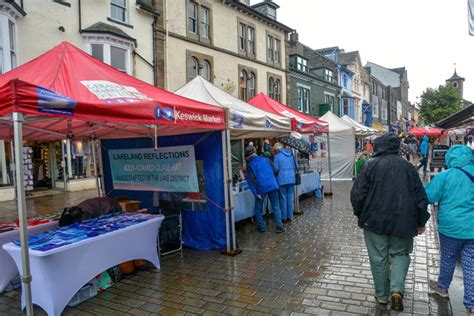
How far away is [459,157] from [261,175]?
374 centimetres

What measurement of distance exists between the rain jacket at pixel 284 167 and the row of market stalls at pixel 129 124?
0.58 metres

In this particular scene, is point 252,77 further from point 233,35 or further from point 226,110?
point 226,110

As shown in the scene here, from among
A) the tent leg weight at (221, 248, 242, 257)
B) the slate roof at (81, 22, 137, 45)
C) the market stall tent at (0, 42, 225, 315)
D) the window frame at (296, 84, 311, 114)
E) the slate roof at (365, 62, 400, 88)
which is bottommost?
the tent leg weight at (221, 248, 242, 257)

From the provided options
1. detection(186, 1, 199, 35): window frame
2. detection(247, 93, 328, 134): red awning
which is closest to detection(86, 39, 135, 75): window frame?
detection(186, 1, 199, 35): window frame

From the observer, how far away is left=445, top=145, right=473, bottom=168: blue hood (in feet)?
11.8

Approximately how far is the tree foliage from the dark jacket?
46105 millimetres

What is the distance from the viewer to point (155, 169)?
629 centimetres

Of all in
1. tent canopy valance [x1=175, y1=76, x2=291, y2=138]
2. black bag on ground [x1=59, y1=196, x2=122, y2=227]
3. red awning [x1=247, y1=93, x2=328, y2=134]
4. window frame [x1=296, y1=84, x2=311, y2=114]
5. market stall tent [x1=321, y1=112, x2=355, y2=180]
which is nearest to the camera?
black bag on ground [x1=59, y1=196, x2=122, y2=227]

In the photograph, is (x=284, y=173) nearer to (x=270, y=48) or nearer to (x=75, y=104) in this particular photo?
(x=75, y=104)

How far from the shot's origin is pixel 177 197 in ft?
21.1

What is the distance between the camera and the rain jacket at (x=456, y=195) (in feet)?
11.5

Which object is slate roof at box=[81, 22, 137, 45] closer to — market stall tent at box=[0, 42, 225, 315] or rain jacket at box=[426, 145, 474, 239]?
market stall tent at box=[0, 42, 225, 315]

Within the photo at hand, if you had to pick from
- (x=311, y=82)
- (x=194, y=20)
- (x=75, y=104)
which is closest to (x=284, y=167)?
(x=75, y=104)

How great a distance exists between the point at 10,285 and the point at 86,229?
1.32 metres
